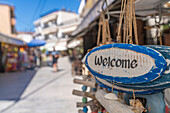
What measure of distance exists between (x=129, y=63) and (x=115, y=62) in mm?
117

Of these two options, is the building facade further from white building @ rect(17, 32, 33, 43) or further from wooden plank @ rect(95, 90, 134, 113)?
wooden plank @ rect(95, 90, 134, 113)

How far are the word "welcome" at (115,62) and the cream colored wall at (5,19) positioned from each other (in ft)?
63.8

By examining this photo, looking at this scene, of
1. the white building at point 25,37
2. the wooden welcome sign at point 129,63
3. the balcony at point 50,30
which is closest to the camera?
the wooden welcome sign at point 129,63

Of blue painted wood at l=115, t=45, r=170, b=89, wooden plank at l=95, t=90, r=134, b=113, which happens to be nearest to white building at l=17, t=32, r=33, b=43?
wooden plank at l=95, t=90, r=134, b=113

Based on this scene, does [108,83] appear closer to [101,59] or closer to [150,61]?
[101,59]

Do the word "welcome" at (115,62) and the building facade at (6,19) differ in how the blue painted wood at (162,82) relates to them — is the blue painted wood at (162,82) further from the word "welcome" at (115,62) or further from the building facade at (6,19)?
the building facade at (6,19)

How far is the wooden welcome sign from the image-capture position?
3.27 feet

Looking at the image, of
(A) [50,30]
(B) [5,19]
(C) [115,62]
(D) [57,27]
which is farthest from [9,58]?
(A) [50,30]

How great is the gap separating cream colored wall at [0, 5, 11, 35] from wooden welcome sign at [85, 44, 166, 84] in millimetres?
19507

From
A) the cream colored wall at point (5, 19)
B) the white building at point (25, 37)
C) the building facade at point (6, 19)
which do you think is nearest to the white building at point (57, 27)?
the white building at point (25, 37)

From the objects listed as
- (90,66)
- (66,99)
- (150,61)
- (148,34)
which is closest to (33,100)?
(66,99)

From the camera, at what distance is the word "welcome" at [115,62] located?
1068 millimetres

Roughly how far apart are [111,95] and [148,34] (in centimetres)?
217

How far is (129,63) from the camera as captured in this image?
1077 millimetres
